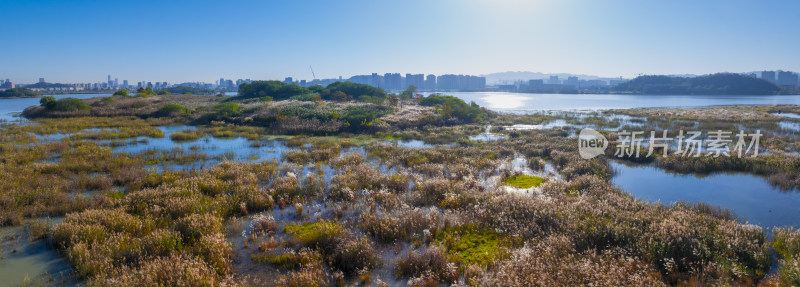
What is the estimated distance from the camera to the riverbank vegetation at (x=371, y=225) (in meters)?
6.74

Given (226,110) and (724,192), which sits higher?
(226,110)

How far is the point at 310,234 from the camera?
8508 mm

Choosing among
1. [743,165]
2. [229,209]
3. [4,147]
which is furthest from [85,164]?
[743,165]

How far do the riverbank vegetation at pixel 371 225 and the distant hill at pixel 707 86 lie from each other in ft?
564

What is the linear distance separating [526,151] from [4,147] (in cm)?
2783

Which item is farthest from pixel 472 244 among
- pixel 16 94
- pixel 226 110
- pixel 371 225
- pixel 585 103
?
pixel 16 94

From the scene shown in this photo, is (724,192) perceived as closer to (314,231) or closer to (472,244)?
(472,244)

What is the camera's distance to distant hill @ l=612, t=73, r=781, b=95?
466 ft

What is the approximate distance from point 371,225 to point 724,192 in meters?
13.0

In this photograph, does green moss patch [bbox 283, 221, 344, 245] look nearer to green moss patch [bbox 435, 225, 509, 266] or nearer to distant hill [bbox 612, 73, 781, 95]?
A: green moss patch [bbox 435, 225, 509, 266]

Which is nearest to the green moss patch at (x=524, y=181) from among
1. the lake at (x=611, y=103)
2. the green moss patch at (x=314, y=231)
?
the green moss patch at (x=314, y=231)

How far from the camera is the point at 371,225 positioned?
29.8 feet

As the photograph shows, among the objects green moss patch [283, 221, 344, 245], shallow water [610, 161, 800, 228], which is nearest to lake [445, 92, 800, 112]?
shallow water [610, 161, 800, 228]

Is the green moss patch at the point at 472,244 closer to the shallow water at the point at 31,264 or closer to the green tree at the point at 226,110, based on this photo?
the shallow water at the point at 31,264
